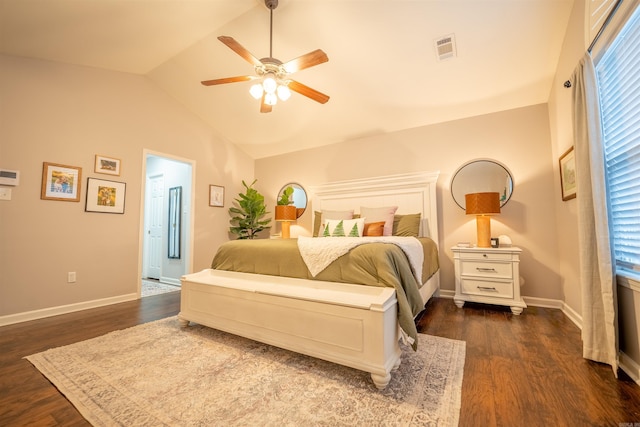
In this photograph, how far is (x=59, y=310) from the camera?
2.84 metres

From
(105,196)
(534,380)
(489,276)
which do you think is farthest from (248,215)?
(534,380)

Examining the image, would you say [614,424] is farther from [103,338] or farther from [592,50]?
[103,338]

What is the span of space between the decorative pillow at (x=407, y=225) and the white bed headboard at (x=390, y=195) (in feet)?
0.76

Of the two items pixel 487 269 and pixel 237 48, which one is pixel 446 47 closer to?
pixel 237 48

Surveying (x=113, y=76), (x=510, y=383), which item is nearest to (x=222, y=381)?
(x=510, y=383)

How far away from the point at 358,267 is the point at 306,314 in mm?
474

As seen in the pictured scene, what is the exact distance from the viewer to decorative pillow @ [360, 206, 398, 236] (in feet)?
10.8

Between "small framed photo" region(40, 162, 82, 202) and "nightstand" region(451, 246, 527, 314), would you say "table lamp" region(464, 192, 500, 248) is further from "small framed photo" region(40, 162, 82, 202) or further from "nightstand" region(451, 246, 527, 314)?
"small framed photo" region(40, 162, 82, 202)

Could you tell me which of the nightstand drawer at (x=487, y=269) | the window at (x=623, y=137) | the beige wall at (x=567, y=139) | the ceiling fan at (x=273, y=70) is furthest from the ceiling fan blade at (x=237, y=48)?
the nightstand drawer at (x=487, y=269)

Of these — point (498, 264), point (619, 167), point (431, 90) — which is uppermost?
point (431, 90)

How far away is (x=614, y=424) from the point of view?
117 centimetres

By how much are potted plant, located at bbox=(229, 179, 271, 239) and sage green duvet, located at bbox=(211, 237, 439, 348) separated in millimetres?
2271

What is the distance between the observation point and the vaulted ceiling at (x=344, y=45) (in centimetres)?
233

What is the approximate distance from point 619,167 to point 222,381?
112 inches
